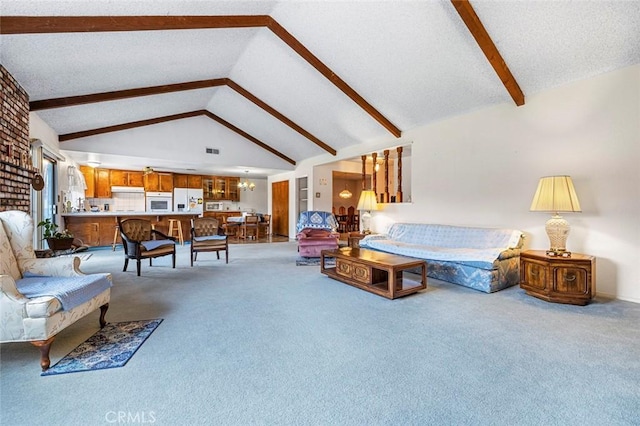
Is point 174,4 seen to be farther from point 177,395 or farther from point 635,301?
point 635,301

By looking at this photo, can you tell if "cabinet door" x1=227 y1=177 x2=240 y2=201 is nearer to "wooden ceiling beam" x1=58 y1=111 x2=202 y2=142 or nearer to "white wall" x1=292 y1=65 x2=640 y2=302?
"wooden ceiling beam" x1=58 y1=111 x2=202 y2=142

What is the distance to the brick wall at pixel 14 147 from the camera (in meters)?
3.14

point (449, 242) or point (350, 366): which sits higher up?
point (449, 242)

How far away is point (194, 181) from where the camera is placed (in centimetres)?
1001

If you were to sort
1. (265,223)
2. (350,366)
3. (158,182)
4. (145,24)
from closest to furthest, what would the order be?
(350,366), (145,24), (158,182), (265,223)

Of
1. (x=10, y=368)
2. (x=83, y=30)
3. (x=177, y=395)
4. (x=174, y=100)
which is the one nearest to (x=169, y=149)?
(x=174, y=100)

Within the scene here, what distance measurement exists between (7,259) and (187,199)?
791 cm

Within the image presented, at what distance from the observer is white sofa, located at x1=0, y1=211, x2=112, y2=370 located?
181cm

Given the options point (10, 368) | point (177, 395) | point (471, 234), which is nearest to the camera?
point (177, 395)

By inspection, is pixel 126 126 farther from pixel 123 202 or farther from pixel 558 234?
pixel 558 234

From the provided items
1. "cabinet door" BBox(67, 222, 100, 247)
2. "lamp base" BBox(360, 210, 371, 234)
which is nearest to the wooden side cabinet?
"lamp base" BBox(360, 210, 371, 234)

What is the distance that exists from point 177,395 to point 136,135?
7.14 m

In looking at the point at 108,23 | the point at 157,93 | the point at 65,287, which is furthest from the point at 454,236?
the point at 157,93

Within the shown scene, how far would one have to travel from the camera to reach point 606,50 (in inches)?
122
